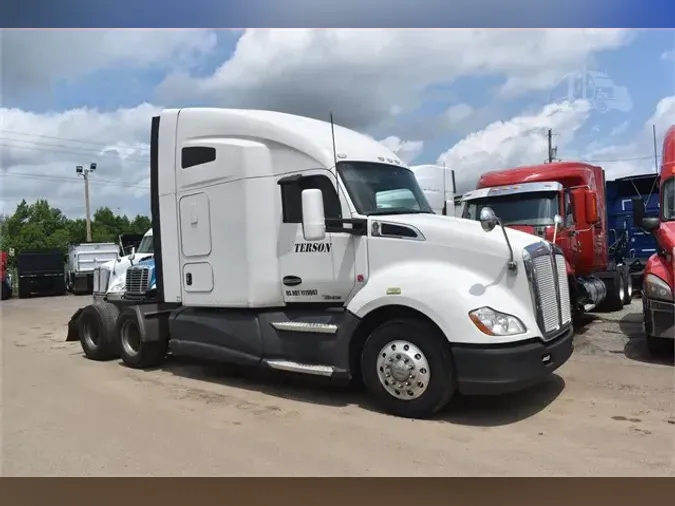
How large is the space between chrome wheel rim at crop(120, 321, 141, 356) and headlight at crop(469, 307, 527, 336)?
5.24 m

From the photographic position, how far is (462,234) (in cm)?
581

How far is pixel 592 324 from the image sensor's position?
1152 centimetres

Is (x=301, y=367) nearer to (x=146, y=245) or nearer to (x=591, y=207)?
(x=591, y=207)

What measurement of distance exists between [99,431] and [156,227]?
3296 mm

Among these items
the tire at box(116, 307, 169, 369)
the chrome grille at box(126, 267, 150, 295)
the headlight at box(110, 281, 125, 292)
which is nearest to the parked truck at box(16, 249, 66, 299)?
the headlight at box(110, 281, 125, 292)

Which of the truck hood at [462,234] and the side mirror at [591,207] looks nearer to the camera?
the truck hood at [462,234]

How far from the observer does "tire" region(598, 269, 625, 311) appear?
12.8 meters

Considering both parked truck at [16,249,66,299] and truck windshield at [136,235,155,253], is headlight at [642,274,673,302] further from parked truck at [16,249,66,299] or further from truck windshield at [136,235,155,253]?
parked truck at [16,249,66,299]

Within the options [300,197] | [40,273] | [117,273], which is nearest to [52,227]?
[40,273]

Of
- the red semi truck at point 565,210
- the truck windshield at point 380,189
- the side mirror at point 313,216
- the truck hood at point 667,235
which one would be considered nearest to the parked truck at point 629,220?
the red semi truck at point 565,210

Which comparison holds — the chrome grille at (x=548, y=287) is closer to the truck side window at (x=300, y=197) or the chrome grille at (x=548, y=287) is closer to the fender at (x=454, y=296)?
the fender at (x=454, y=296)

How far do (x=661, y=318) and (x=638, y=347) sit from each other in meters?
1.74

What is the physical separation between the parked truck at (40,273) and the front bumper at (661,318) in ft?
93.9

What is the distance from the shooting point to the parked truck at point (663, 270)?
293 inches
